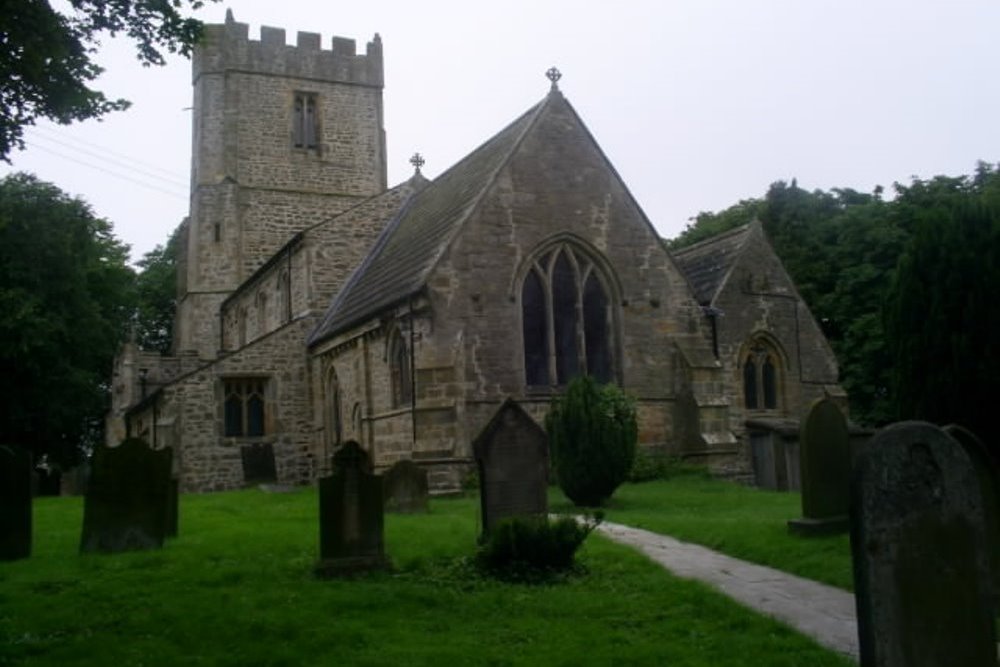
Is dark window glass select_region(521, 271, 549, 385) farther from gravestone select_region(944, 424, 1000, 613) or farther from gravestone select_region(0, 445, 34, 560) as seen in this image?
gravestone select_region(944, 424, 1000, 613)

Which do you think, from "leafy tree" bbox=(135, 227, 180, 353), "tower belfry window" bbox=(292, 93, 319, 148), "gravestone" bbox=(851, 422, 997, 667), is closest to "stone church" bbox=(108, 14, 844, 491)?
"tower belfry window" bbox=(292, 93, 319, 148)

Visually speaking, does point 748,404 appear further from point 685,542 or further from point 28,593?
point 28,593

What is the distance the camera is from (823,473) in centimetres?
1138

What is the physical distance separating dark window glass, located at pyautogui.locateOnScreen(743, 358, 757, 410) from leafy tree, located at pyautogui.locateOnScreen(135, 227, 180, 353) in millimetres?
35364

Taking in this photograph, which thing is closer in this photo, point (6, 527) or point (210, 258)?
point (6, 527)

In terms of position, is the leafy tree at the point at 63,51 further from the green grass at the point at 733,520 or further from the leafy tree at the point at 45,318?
the leafy tree at the point at 45,318

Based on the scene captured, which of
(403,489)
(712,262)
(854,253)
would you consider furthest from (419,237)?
(854,253)

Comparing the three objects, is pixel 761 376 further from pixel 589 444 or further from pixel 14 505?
pixel 14 505

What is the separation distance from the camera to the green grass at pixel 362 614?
23.6 ft

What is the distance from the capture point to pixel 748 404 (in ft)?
80.7

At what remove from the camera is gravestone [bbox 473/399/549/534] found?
37.1 ft

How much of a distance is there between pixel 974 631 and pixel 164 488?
29.6 ft

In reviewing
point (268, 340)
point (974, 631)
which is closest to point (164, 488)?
point (974, 631)

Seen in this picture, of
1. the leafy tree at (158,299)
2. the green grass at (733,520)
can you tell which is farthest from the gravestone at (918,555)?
the leafy tree at (158,299)
